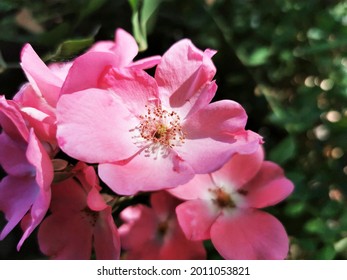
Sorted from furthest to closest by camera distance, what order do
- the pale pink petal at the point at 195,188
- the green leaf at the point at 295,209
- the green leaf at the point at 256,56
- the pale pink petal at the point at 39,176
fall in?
the green leaf at the point at 256,56 → the green leaf at the point at 295,209 → the pale pink petal at the point at 195,188 → the pale pink petal at the point at 39,176

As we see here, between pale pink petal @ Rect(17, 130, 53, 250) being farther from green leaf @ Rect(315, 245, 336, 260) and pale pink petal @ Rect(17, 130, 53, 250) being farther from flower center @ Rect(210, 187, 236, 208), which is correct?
green leaf @ Rect(315, 245, 336, 260)

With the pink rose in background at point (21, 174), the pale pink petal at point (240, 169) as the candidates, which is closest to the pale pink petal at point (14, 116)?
the pink rose in background at point (21, 174)

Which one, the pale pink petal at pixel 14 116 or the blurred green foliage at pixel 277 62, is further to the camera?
the blurred green foliage at pixel 277 62

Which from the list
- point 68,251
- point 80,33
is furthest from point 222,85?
point 68,251

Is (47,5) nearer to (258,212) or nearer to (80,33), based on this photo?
(80,33)

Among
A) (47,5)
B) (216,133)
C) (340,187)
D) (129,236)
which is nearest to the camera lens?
(216,133)

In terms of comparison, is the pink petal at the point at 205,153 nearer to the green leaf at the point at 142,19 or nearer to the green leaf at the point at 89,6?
the green leaf at the point at 142,19
